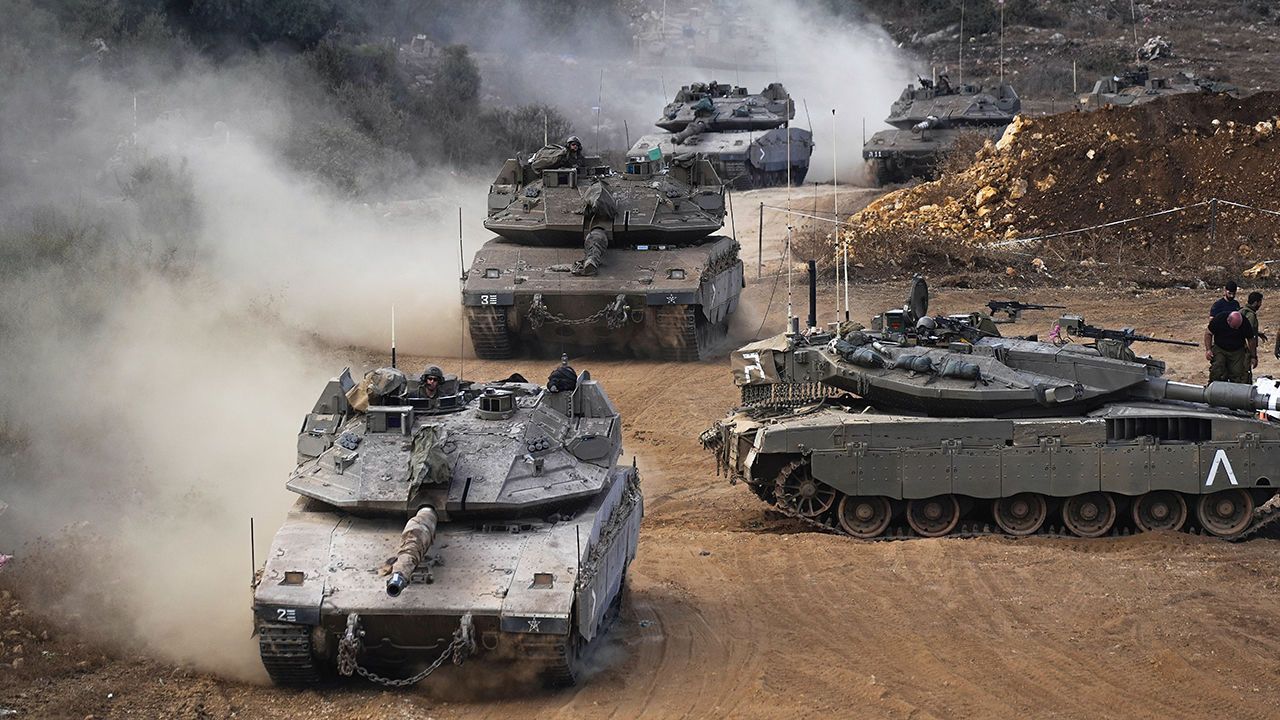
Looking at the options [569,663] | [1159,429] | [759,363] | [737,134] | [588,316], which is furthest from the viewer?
[737,134]

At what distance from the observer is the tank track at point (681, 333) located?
21844mm

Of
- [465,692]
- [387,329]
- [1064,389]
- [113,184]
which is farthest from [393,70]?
[465,692]

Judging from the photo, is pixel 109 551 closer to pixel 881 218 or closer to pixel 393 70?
pixel 881 218

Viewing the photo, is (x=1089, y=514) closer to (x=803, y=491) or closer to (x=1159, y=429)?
(x=1159, y=429)

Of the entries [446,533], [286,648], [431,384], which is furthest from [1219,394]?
[286,648]

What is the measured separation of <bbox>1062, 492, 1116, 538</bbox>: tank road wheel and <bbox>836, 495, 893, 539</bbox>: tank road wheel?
140cm

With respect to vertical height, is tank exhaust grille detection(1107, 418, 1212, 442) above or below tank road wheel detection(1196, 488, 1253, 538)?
above

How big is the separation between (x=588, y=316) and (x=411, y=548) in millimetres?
11607

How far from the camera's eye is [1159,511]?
570 inches

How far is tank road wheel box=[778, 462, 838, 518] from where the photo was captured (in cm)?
1455

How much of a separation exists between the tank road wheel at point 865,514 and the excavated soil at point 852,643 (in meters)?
0.23

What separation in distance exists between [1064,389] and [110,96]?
26250 mm

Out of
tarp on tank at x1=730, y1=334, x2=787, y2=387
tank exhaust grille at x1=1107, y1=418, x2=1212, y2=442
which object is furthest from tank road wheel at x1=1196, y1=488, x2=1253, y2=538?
tarp on tank at x1=730, y1=334, x2=787, y2=387

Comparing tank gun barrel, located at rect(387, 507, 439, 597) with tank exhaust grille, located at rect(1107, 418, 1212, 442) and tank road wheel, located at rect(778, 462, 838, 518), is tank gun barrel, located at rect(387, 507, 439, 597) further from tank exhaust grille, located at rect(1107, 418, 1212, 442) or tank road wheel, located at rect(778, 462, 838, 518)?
tank exhaust grille, located at rect(1107, 418, 1212, 442)
